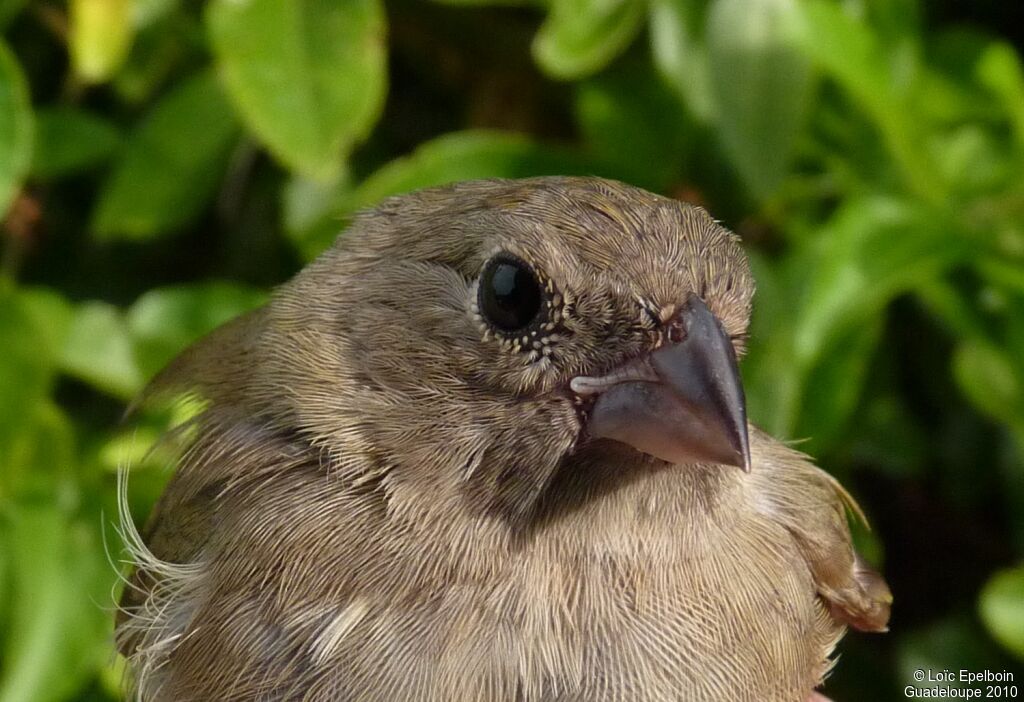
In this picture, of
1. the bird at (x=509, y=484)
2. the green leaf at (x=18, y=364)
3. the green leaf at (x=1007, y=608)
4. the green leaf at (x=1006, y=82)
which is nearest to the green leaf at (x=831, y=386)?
the green leaf at (x=1007, y=608)

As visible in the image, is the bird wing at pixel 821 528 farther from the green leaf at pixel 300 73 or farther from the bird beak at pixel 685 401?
the green leaf at pixel 300 73

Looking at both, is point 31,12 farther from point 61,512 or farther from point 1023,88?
point 1023,88

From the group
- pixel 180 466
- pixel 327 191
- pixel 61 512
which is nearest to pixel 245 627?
pixel 180 466

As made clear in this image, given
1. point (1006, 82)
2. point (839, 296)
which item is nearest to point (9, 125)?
point (839, 296)

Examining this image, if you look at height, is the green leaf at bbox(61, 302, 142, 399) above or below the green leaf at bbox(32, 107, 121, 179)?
below

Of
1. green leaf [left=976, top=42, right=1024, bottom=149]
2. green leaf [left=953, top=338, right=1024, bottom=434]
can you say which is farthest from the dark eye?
green leaf [left=976, top=42, right=1024, bottom=149]

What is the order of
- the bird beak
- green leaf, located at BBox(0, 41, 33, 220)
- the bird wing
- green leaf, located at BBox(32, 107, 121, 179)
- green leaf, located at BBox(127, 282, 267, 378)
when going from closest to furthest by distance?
the bird beak → the bird wing → green leaf, located at BBox(0, 41, 33, 220) → green leaf, located at BBox(127, 282, 267, 378) → green leaf, located at BBox(32, 107, 121, 179)

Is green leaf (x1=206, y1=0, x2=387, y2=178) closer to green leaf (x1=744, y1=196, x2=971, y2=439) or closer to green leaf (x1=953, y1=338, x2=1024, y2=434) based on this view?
green leaf (x1=744, y1=196, x2=971, y2=439)

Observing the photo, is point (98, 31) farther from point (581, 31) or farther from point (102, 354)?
point (581, 31)
